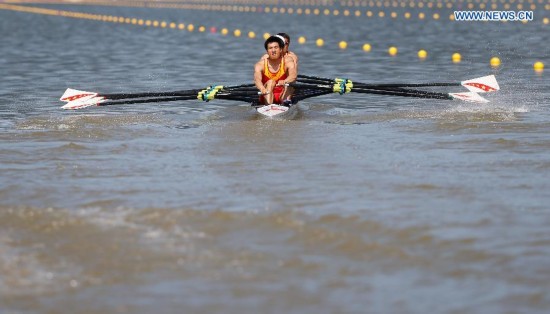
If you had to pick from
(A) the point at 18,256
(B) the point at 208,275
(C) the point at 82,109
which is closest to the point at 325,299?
(B) the point at 208,275

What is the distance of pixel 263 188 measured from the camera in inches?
409

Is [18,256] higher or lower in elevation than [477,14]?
lower

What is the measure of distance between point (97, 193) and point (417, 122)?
19.7 ft

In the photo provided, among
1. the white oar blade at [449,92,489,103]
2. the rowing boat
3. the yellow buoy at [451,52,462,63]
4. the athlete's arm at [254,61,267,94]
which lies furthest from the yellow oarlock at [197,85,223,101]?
the yellow buoy at [451,52,462,63]

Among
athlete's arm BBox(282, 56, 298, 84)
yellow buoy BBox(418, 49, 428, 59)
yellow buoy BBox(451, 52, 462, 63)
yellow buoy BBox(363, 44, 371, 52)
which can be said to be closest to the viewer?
athlete's arm BBox(282, 56, 298, 84)

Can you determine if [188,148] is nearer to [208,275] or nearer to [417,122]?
[417,122]

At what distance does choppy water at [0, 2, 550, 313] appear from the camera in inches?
289

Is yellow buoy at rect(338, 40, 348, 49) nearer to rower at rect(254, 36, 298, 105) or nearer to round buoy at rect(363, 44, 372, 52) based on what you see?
round buoy at rect(363, 44, 372, 52)

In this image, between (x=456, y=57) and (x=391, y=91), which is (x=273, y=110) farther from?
(x=456, y=57)

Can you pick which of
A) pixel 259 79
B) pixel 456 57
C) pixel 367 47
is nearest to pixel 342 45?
pixel 367 47

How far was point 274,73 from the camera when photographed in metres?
16.0

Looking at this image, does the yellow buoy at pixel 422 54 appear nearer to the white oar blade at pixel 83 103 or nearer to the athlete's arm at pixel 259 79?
the athlete's arm at pixel 259 79

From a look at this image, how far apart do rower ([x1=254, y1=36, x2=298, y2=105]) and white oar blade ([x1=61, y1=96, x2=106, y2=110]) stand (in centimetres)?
249

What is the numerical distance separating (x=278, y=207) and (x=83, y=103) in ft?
23.4
